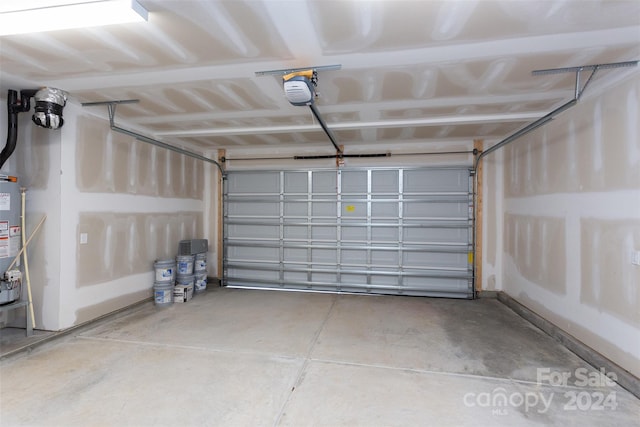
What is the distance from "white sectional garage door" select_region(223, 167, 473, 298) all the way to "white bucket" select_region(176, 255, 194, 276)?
1.04 metres

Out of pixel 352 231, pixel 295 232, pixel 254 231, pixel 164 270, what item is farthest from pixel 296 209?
pixel 164 270

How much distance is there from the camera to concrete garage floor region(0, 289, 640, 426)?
6.52 feet

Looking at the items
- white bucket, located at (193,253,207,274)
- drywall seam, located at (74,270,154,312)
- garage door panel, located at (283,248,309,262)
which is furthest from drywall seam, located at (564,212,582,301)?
drywall seam, located at (74,270,154,312)

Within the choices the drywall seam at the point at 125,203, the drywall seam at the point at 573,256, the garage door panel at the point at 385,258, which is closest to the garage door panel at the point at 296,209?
the garage door panel at the point at 385,258

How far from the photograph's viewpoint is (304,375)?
96.9 inches

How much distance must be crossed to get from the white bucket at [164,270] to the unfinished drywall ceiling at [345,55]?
216cm

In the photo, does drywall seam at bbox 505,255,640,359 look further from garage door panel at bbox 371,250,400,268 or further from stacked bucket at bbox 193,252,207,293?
stacked bucket at bbox 193,252,207,293

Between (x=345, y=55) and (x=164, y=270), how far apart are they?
12.9 feet

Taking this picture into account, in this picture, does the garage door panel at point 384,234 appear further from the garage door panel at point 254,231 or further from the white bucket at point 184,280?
the white bucket at point 184,280

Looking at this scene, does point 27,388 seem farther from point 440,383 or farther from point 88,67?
point 440,383

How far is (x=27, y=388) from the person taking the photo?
7.41 ft

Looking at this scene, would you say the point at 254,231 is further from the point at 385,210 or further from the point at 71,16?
the point at 71,16

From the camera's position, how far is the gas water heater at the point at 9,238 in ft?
9.27

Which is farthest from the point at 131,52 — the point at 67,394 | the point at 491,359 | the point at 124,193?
the point at 491,359
